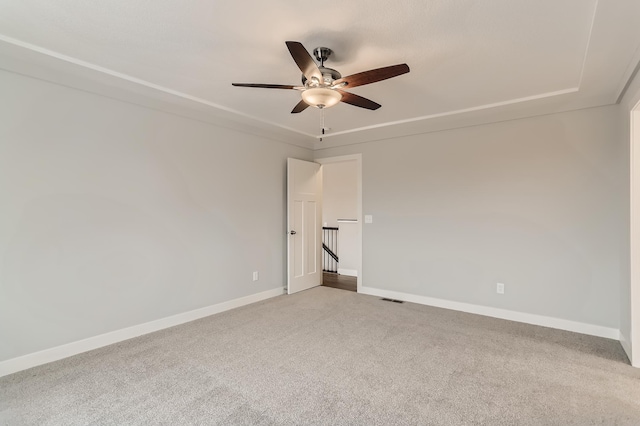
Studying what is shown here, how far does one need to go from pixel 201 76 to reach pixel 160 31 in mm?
711

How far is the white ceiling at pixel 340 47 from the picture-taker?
6.14 ft

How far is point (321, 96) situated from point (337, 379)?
7.03ft

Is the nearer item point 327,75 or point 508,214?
point 327,75

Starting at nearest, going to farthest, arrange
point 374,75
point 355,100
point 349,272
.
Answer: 1. point 374,75
2. point 355,100
3. point 349,272

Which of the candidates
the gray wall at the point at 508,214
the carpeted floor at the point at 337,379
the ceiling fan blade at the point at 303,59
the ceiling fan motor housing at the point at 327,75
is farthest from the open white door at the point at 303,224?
the ceiling fan blade at the point at 303,59

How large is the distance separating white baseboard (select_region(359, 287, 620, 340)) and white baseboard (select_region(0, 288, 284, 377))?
2.19 metres

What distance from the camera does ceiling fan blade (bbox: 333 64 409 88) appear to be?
197cm

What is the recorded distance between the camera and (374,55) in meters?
2.42

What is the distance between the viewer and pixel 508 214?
379cm

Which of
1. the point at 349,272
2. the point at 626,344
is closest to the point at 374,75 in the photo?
the point at 626,344

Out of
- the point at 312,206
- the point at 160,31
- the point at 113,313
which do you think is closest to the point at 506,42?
→ the point at 160,31

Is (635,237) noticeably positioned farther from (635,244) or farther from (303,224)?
(303,224)

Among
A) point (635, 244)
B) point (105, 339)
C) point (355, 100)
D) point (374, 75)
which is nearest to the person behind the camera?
point (374, 75)

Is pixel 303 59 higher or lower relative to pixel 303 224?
higher
